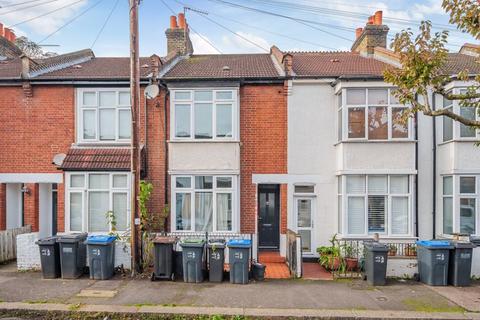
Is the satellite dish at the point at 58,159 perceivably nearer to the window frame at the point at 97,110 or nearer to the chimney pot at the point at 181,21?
the window frame at the point at 97,110

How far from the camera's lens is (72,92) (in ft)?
39.5

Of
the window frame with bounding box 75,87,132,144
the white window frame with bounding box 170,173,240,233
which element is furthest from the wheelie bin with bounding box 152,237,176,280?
the window frame with bounding box 75,87,132,144

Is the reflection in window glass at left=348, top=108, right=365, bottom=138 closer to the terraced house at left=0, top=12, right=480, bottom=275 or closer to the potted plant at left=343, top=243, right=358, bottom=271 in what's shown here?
the terraced house at left=0, top=12, right=480, bottom=275

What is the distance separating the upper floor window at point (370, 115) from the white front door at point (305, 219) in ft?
8.34

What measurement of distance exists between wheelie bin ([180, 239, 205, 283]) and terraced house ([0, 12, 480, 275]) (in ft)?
8.08

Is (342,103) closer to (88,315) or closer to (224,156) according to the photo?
(224,156)

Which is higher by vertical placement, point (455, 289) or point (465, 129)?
point (465, 129)

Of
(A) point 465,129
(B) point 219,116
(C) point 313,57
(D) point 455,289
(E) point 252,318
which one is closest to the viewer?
(E) point 252,318

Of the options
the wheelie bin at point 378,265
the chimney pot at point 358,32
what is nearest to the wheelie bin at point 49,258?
the wheelie bin at point 378,265

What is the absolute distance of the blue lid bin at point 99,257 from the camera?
9219 mm

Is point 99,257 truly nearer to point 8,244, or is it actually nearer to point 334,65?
point 8,244

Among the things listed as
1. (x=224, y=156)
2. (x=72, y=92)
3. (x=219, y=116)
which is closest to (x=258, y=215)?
(x=224, y=156)

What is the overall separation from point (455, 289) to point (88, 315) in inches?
338

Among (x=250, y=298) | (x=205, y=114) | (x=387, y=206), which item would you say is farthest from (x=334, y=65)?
(x=250, y=298)
